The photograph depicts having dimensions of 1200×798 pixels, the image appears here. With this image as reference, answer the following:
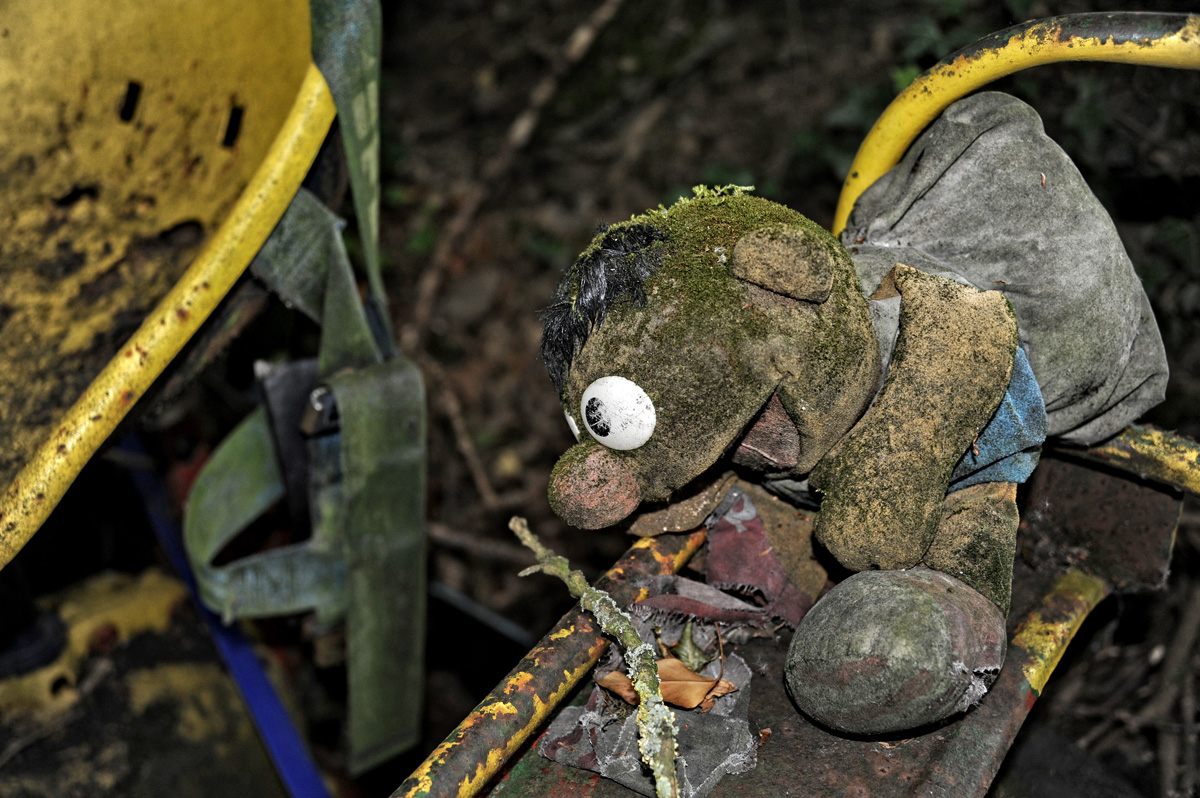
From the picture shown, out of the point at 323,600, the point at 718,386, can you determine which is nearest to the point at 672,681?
the point at 718,386

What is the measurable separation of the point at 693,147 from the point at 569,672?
2067 mm

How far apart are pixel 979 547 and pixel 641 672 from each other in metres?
0.34

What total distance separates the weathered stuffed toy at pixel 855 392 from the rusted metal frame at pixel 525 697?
156mm

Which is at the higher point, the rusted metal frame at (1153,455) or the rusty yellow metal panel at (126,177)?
the rusty yellow metal panel at (126,177)

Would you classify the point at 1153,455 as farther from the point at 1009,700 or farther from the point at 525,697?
the point at 525,697

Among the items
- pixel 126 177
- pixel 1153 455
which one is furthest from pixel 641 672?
pixel 126 177

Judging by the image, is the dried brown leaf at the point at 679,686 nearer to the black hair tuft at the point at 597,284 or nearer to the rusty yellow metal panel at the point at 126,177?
the black hair tuft at the point at 597,284

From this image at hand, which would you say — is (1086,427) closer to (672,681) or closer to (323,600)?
(672,681)

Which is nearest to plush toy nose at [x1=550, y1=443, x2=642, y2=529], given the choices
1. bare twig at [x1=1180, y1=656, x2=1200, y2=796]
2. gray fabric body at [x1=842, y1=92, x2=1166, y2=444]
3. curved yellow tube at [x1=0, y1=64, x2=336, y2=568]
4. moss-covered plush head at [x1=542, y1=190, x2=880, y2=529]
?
moss-covered plush head at [x1=542, y1=190, x2=880, y2=529]

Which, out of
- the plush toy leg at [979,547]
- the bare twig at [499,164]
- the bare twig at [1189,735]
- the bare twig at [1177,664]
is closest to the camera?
the plush toy leg at [979,547]

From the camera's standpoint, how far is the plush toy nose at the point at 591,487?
82cm

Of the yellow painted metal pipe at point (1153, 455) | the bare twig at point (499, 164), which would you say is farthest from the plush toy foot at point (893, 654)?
the bare twig at point (499, 164)

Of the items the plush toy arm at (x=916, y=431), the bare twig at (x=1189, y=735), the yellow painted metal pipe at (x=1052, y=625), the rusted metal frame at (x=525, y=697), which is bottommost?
the bare twig at (x=1189, y=735)

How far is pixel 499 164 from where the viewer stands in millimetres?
2834
